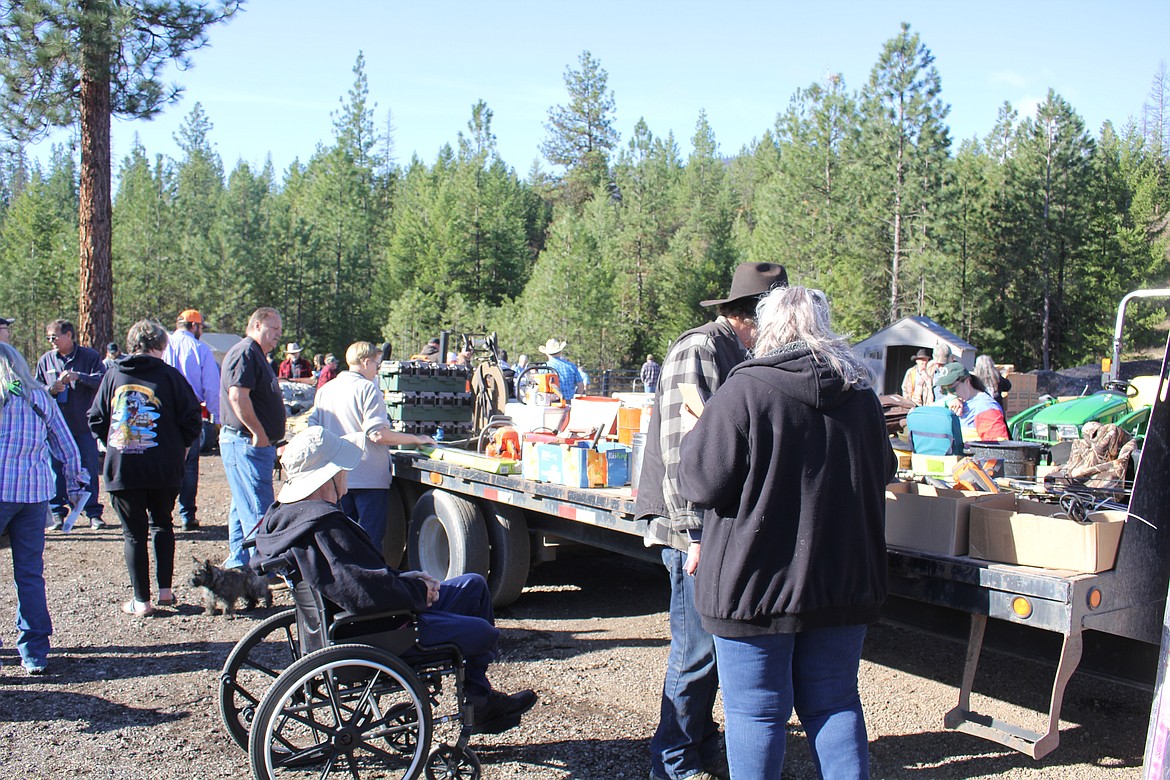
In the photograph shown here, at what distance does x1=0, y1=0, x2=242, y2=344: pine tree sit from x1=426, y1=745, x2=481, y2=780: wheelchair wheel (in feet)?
43.8

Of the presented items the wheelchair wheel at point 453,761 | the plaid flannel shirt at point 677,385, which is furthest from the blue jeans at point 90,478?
the plaid flannel shirt at point 677,385

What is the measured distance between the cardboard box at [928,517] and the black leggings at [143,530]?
4.46 m

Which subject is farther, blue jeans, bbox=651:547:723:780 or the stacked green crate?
the stacked green crate

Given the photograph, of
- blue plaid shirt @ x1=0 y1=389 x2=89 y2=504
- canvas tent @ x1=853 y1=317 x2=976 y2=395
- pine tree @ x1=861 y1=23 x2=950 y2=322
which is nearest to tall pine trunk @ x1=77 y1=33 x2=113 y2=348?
blue plaid shirt @ x1=0 y1=389 x2=89 y2=504

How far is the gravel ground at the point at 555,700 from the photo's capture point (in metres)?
3.91

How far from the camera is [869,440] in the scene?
2752 millimetres

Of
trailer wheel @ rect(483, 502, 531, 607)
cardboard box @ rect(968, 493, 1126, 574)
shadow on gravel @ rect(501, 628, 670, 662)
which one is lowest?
shadow on gravel @ rect(501, 628, 670, 662)

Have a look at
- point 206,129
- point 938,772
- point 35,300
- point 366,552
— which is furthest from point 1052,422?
point 206,129

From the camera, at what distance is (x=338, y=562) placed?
3.50 m

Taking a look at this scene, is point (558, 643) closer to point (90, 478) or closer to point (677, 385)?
point (677, 385)

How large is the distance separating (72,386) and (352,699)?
663 centimetres

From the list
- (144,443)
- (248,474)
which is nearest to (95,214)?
(248,474)

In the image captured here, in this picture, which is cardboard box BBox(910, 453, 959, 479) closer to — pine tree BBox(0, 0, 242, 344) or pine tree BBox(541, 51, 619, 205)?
pine tree BBox(0, 0, 242, 344)

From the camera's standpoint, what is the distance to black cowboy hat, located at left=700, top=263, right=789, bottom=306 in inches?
134
